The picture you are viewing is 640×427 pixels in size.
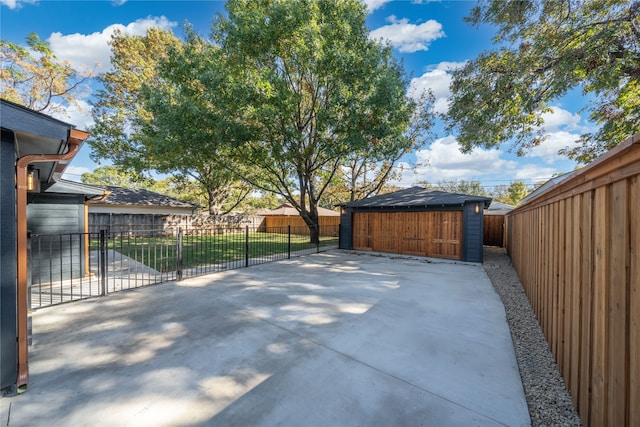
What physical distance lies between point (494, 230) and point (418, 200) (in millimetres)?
6915

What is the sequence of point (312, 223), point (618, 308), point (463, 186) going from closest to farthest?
point (618, 308)
point (312, 223)
point (463, 186)

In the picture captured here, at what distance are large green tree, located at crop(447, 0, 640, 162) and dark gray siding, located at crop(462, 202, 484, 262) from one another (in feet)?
8.02

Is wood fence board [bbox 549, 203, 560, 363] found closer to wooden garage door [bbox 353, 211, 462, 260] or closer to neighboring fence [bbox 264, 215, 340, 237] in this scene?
wooden garage door [bbox 353, 211, 462, 260]

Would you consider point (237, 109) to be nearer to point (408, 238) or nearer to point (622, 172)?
point (408, 238)

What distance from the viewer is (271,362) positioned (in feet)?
8.52

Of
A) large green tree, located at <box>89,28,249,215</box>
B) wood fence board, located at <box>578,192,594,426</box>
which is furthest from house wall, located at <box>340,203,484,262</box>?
wood fence board, located at <box>578,192,594,426</box>

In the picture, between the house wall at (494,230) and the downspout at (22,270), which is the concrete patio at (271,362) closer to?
the downspout at (22,270)

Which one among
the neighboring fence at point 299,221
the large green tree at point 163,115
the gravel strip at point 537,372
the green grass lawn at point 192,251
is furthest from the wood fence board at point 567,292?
the neighboring fence at point 299,221

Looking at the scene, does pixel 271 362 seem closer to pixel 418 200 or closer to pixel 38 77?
pixel 418 200

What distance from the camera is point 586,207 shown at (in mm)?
1897

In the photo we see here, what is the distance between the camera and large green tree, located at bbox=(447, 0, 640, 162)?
5758 millimetres

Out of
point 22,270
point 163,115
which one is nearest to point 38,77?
point 163,115

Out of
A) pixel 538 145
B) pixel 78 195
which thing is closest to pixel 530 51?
pixel 538 145

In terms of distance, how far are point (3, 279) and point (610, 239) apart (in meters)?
4.28
